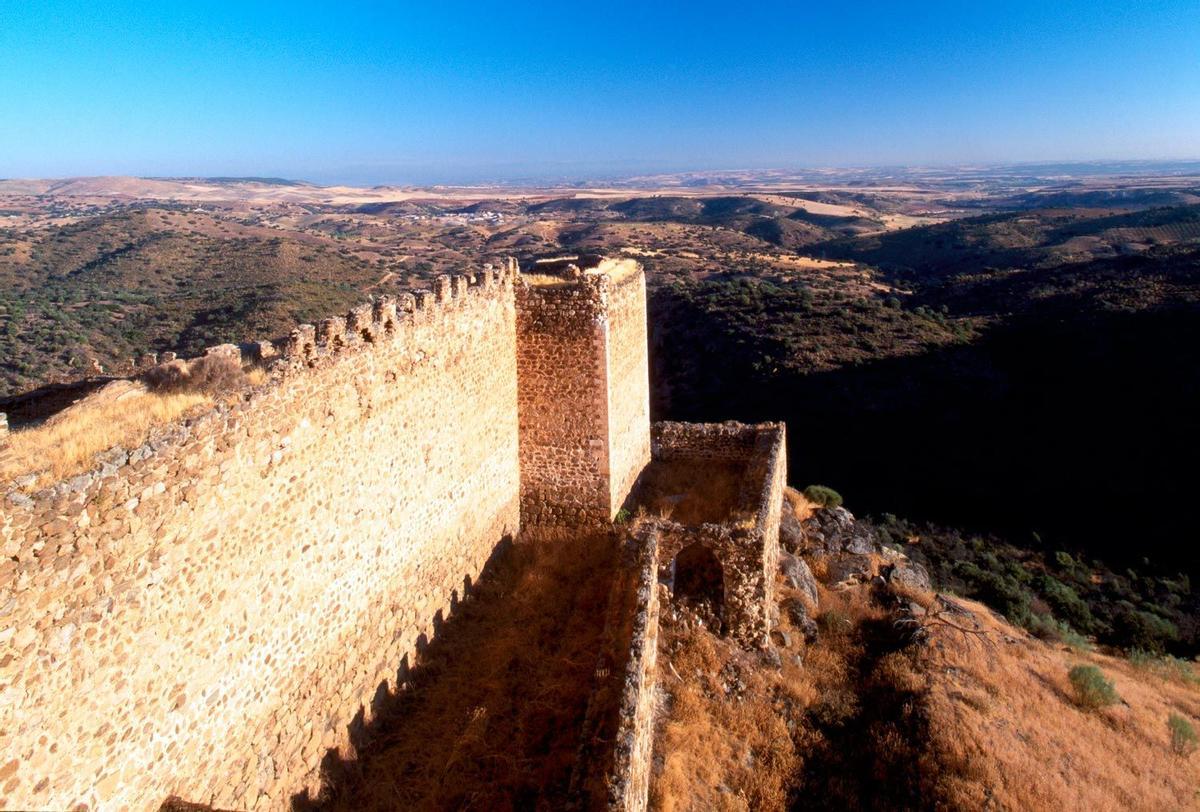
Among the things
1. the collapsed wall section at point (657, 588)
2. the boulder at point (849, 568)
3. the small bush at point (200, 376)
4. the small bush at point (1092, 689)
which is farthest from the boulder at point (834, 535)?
the small bush at point (200, 376)

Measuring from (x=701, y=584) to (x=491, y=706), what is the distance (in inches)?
159

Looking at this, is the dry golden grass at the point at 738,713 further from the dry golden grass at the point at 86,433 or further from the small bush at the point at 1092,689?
the dry golden grass at the point at 86,433

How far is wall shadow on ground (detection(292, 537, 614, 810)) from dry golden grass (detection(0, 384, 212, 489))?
3.46 m

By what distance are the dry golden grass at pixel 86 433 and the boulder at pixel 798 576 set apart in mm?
8768

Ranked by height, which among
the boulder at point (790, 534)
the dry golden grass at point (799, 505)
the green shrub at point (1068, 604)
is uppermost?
the boulder at point (790, 534)

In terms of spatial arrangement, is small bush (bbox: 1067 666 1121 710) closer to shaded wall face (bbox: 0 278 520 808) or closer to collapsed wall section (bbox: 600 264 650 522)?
collapsed wall section (bbox: 600 264 650 522)

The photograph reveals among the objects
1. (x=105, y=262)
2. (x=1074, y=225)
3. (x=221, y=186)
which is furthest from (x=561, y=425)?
(x=221, y=186)

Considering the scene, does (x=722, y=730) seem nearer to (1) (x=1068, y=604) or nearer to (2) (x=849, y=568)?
(2) (x=849, y=568)

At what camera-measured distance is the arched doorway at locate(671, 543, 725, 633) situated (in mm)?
9508

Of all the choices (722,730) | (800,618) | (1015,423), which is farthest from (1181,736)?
(1015,423)

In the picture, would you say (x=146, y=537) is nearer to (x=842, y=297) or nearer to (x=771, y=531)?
(x=771, y=531)

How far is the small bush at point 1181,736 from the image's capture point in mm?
9562

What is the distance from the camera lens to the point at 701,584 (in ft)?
34.9

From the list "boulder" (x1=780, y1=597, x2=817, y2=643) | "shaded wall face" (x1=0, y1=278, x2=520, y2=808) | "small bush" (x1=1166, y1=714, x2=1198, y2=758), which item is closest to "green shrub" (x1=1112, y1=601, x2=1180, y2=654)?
→ "small bush" (x1=1166, y1=714, x2=1198, y2=758)
